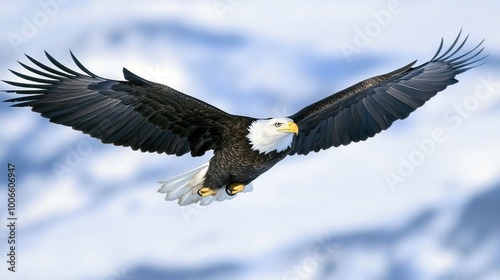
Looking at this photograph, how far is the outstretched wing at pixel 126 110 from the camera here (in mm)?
8656

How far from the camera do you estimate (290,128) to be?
864 centimetres

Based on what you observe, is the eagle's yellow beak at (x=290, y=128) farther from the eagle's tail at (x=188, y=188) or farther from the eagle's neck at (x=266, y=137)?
the eagle's tail at (x=188, y=188)

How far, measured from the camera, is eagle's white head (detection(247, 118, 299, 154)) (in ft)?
28.3

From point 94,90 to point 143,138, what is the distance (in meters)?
0.63

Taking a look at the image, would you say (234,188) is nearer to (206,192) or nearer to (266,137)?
(206,192)

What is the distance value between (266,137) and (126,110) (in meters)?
1.33

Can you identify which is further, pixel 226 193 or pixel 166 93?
pixel 226 193

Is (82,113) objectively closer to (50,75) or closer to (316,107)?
(50,75)

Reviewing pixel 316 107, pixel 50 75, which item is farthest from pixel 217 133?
pixel 50 75

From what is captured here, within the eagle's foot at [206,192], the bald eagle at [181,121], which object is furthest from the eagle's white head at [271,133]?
the eagle's foot at [206,192]

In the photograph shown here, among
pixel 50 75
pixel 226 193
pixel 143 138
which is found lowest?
pixel 226 193

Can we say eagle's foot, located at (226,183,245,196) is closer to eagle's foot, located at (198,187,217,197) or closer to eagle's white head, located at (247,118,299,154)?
eagle's foot, located at (198,187,217,197)

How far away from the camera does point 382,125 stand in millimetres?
9656

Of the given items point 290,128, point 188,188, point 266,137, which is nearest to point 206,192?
point 188,188
